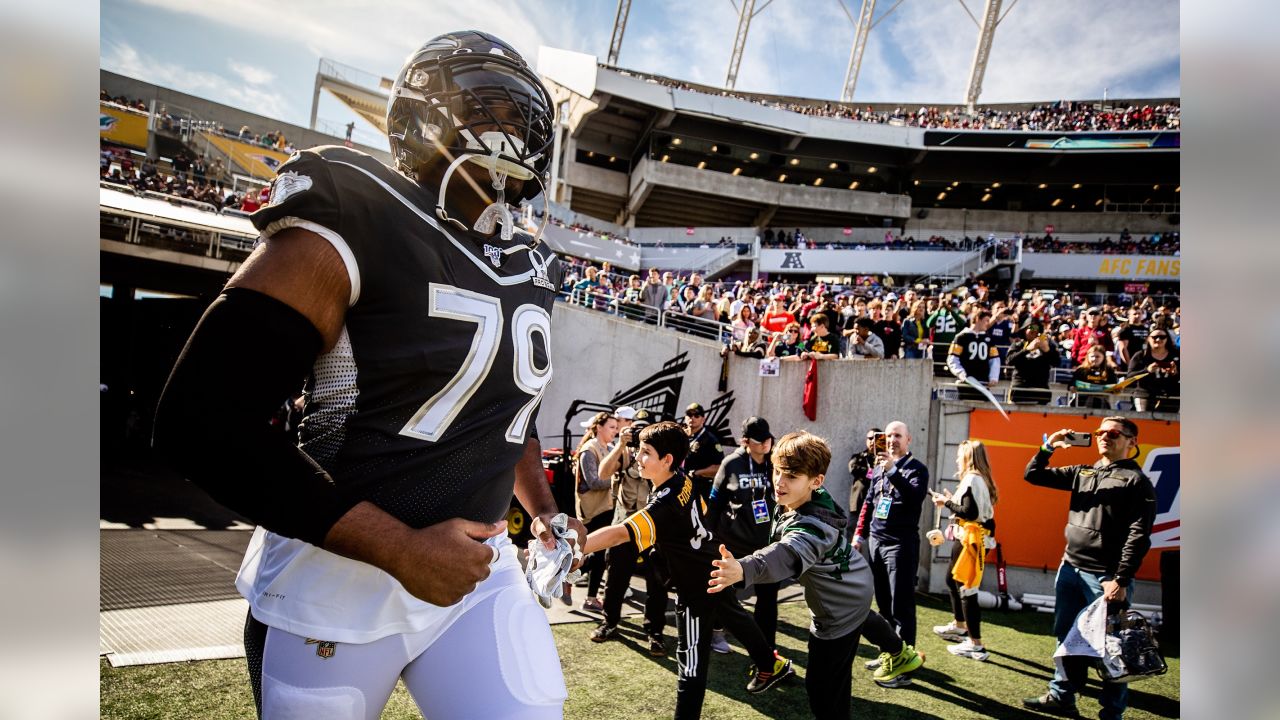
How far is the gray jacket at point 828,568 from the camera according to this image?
3703mm

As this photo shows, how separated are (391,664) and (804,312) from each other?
14895 millimetres

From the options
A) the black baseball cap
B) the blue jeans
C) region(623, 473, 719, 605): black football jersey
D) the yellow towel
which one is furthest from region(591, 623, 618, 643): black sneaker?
the blue jeans

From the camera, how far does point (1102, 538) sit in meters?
4.98

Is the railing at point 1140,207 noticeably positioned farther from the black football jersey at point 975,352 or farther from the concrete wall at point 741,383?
the concrete wall at point 741,383

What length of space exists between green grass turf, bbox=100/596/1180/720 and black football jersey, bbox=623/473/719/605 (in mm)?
976

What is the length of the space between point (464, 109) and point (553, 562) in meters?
1.15

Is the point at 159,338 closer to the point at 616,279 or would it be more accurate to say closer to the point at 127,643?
the point at 616,279

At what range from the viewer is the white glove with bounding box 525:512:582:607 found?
1.75m

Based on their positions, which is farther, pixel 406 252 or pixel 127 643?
pixel 127 643

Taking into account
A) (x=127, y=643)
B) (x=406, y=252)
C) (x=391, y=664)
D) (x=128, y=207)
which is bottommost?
(x=127, y=643)

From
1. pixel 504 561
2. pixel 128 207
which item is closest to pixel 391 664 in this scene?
pixel 504 561

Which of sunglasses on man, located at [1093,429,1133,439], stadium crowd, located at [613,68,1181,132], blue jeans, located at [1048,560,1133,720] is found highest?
stadium crowd, located at [613,68,1181,132]

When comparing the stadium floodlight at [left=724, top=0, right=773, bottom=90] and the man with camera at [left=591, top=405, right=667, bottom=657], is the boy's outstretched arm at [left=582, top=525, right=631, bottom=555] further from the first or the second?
the stadium floodlight at [left=724, top=0, right=773, bottom=90]

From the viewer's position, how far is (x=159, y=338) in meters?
19.2
